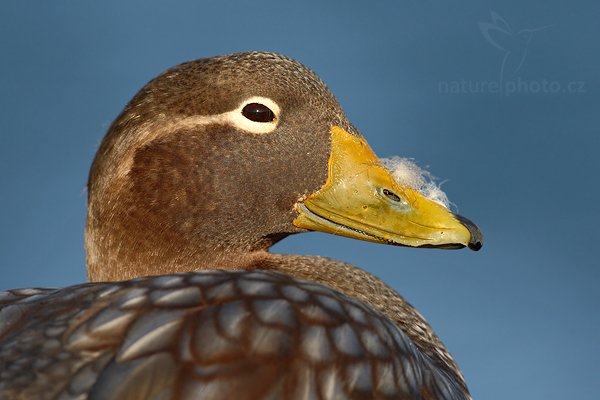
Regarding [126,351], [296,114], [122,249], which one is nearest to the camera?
[126,351]

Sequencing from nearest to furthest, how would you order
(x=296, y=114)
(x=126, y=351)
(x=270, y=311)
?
(x=126, y=351) → (x=270, y=311) → (x=296, y=114)

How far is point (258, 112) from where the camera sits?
3.77m

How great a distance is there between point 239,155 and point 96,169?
61 cm

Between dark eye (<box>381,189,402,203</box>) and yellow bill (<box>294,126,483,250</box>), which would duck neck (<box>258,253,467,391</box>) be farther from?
dark eye (<box>381,189,402,203</box>)

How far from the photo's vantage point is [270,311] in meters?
2.31

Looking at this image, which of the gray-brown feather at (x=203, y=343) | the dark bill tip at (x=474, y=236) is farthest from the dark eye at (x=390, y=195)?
the gray-brown feather at (x=203, y=343)

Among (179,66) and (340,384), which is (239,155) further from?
(340,384)

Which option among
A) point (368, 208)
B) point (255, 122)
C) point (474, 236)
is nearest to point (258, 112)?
point (255, 122)

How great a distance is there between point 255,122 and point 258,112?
0.05 m

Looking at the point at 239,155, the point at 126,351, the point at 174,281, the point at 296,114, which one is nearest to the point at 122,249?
the point at 239,155

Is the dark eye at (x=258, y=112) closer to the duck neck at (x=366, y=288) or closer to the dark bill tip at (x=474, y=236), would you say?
the duck neck at (x=366, y=288)

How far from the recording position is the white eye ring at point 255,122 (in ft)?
12.2

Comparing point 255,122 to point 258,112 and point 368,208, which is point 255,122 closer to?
point 258,112

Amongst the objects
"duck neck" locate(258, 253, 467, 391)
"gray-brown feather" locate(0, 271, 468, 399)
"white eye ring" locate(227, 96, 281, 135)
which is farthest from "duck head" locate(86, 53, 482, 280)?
"gray-brown feather" locate(0, 271, 468, 399)
